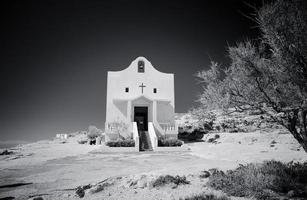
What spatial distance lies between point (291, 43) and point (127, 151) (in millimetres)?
13415

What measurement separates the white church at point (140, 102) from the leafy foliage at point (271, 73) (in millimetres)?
13283

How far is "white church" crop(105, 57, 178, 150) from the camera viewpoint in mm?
19422

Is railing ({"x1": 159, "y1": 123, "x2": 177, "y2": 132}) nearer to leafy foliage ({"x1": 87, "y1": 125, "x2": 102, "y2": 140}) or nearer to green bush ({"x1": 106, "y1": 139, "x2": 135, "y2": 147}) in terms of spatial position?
green bush ({"x1": 106, "y1": 139, "x2": 135, "y2": 147})

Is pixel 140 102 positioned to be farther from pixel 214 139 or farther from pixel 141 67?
pixel 214 139

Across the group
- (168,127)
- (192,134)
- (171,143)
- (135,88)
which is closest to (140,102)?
(135,88)

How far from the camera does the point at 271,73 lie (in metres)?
5.20

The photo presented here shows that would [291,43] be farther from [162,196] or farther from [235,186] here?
[162,196]

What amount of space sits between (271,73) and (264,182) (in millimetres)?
2895

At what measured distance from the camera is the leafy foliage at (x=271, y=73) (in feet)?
15.1

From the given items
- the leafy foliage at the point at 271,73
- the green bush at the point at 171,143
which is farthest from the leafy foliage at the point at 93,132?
the leafy foliage at the point at 271,73

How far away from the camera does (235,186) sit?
4.67 m

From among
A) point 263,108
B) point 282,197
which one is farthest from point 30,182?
point 263,108

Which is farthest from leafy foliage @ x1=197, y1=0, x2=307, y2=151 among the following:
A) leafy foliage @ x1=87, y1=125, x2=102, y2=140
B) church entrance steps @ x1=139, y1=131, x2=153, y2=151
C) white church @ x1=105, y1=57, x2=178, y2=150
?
leafy foliage @ x1=87, y1=125, x2=102, y2=140

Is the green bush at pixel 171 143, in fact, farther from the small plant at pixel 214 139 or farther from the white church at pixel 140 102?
the small plant at pixel 214 139
